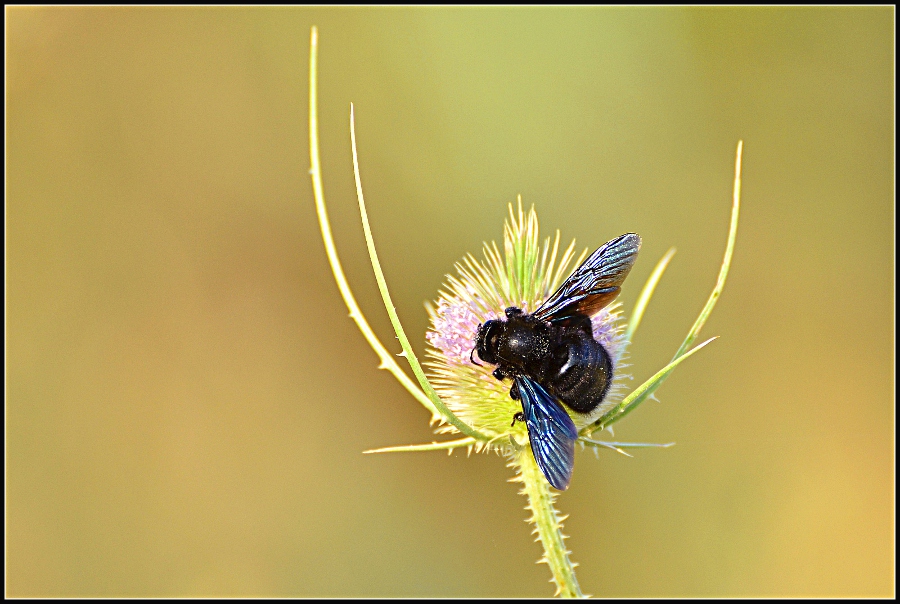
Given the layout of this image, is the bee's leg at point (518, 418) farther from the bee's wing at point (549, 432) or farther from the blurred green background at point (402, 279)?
the blurred green background at point (402, 279)

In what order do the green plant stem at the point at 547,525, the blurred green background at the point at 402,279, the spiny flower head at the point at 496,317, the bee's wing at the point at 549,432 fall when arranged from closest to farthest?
the bee's wing at the point at 549,432
the green plant stem at the point at 547,525
the spiny flower head at the point at 496,317
the blurred green background at the point at 402,279

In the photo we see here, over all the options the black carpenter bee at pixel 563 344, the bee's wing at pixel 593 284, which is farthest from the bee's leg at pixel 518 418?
the bee's wing at pixel 593 284

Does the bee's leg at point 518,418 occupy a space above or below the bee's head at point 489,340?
below

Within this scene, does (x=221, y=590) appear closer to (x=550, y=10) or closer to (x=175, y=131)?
(x=175, y=131)

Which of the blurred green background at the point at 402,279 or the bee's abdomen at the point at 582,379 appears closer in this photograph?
the bee's abdomen at the point at 582,379

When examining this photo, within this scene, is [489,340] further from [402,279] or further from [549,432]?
[402,279]

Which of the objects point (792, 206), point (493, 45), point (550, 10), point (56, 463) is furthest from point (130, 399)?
point (792, 206)
